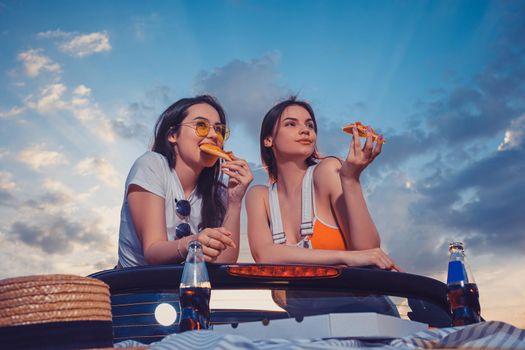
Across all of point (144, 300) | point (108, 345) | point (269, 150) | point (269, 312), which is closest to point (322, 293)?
point (269, 312)

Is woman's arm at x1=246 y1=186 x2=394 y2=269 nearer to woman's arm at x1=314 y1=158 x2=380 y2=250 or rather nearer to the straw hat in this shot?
woman's arm at x1=314 y1=158 x2=380 y2=250

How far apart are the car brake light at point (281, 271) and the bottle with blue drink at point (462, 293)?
0.61m

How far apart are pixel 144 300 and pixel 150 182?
1.51 meters

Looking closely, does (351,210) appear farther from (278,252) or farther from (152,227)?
(152,227)

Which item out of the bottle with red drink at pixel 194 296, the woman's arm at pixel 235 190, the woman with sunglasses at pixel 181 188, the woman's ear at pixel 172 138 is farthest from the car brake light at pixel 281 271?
the woman's ear at pixel 172 138

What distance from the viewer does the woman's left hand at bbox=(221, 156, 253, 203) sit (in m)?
4.70

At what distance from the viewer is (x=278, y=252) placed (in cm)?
421

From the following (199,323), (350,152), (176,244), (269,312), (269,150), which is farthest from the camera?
(269,150)

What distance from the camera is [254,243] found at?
15.2 feet

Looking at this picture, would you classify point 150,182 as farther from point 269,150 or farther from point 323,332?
point 323,332

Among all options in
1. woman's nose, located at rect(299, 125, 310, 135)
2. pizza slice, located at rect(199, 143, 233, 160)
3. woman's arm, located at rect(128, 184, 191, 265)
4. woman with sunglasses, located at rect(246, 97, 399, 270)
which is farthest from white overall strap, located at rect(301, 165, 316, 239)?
woman's arm, located at rect(128, 184, 191, 265)

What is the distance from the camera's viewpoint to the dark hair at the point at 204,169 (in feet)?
15.8

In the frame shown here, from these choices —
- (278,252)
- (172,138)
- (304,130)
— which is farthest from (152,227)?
(304,130)

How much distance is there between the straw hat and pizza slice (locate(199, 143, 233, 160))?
2423 millimetres
